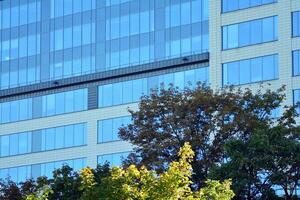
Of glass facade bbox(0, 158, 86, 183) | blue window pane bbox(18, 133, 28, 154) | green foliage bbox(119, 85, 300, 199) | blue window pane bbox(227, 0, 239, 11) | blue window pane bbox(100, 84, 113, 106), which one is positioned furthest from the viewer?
blue window pane bbox(18, 133, 28, 154)

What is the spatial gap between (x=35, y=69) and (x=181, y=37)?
15.8 meters

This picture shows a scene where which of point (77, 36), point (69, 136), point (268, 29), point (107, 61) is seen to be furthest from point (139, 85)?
point (268, 29)

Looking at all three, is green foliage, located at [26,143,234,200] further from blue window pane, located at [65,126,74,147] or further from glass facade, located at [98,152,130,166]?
blue window pane, located at [65,126,74,147]

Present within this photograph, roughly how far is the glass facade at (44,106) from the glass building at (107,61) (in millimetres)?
90

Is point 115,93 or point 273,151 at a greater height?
point 115,93

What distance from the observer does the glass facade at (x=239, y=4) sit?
69562 mm

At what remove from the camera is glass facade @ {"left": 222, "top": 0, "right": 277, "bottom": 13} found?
69562 mm

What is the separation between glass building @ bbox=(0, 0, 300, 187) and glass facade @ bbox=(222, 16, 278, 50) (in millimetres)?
74

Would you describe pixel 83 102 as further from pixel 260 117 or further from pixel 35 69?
pixel 260 117

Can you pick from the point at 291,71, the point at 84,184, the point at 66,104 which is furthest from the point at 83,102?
the point at 84,184

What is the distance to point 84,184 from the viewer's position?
3388cm

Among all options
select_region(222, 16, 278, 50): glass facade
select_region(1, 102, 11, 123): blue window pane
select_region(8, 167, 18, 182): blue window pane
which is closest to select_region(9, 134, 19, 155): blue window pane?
select_region(8, 167, 18, 182): blue window pane

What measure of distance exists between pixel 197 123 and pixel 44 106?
32825 millimetres

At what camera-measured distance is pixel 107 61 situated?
79.1 metres
